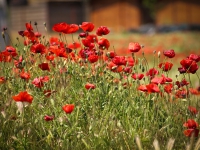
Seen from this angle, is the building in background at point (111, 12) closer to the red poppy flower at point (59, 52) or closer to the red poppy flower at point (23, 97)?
the red poppy flower at point (59, 52)

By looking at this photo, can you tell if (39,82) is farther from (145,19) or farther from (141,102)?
(145,19)

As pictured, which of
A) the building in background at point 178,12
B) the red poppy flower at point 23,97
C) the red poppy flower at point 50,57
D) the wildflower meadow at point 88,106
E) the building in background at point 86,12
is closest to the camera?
the red poppy flower at point 23,97

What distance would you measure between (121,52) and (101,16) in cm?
1702

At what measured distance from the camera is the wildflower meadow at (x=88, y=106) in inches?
122

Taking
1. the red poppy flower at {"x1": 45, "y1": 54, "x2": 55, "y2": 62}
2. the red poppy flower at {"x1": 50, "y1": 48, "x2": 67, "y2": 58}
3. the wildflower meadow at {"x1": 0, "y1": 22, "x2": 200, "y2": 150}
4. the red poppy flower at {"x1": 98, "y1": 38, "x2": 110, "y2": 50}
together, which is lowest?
the wildflower meadow at {"x1": 0, "y1": 22, "x2": 200, "y2": 150}

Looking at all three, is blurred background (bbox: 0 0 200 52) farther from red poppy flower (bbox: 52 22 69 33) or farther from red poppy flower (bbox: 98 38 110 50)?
red poppy flower (bbox: 52 22 69 33)

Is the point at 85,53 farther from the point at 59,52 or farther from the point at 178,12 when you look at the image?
the point at 178,12

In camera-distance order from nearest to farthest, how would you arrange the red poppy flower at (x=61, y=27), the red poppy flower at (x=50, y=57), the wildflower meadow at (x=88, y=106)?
the wildflower meadow at (x=88, y=106) → the red poppy flower at (x=61, y=27) → the red poppy flower at (x=50, y=57)

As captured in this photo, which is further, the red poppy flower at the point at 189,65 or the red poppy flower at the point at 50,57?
the red poppy flower at the point at 50,57

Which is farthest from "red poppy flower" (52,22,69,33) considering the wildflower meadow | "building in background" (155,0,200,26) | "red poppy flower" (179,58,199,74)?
"building in background" (155,0,200,26)

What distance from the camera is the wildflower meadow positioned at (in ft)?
10.2

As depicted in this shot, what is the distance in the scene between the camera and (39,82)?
3285 mm

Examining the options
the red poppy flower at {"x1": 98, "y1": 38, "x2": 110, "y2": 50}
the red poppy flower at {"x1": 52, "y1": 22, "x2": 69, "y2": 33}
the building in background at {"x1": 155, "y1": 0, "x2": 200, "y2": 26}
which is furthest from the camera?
the building in background at {"x1": 155, "y1": 0, "x2": 200, "y2": 26}

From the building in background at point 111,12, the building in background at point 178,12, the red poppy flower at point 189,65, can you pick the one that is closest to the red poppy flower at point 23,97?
the red poppy flower at point 189,65
